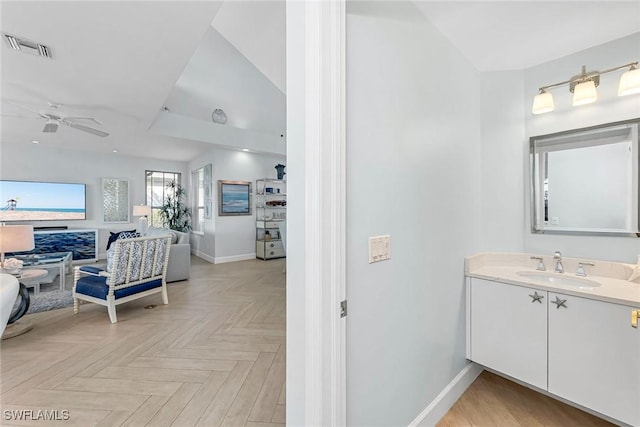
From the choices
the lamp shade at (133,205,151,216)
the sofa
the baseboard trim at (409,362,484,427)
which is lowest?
the baseboard trim at (409,362,484,427)

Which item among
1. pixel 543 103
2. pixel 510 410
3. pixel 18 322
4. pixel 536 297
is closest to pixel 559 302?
pixel 536 297

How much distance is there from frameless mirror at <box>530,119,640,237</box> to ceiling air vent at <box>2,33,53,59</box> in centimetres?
408

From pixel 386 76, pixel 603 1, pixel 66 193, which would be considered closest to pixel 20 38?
pixel 386 76

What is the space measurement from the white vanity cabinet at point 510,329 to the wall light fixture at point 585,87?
1.27m

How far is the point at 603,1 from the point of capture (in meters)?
1.53

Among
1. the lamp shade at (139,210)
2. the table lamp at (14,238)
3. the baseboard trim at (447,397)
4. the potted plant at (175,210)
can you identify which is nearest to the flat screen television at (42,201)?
the lamp shade at (139,210)

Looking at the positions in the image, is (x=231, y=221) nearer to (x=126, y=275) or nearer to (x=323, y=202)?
(x=126, y=275)

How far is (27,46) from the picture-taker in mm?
2369

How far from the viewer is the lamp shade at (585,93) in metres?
1.79

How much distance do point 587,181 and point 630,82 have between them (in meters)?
0.61

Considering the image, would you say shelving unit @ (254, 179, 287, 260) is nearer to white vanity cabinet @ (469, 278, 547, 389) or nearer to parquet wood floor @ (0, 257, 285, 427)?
parquet wood floor @ (0, 257, 285, 427)

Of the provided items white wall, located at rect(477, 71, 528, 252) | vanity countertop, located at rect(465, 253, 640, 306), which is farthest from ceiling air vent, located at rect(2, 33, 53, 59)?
vanity countertop, located at rect(465, 253, 640, 306)

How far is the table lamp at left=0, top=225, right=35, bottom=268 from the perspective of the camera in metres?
2.77

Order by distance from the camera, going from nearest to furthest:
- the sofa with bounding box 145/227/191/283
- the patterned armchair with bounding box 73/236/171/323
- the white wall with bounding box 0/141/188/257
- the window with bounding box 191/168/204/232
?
the patterned armchair with bounding box 73/236/171/323 < the sofa with bounding box 145/227/191/283 < the white wall with bounding box 0/141/188/257 < the window with bounding box 191/168/204/232
